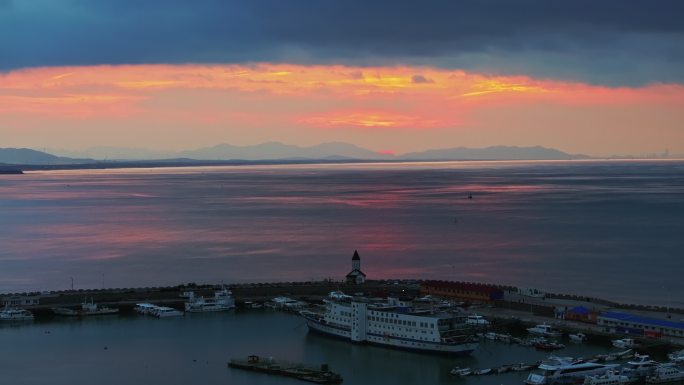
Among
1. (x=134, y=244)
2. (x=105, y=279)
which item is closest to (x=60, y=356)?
(x=105, y=279)

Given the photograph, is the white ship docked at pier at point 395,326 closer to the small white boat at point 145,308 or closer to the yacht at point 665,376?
the yacht at point 665,376

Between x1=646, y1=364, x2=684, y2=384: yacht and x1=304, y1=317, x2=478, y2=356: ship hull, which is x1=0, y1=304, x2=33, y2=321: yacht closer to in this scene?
x1=304, y1=317, x2=478, y2=356: ship hull

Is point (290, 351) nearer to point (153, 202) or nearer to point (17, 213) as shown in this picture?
point (17, 213)

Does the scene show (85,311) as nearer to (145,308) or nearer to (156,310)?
(145,308)

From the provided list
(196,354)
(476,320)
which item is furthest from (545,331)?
(196,354)

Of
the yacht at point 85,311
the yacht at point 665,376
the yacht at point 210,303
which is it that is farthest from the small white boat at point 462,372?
the yacht at point 85,311

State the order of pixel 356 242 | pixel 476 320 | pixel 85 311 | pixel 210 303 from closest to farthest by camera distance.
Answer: pixel 476 320, pixel 85 311, pixel 210 303, pixel 356 242
